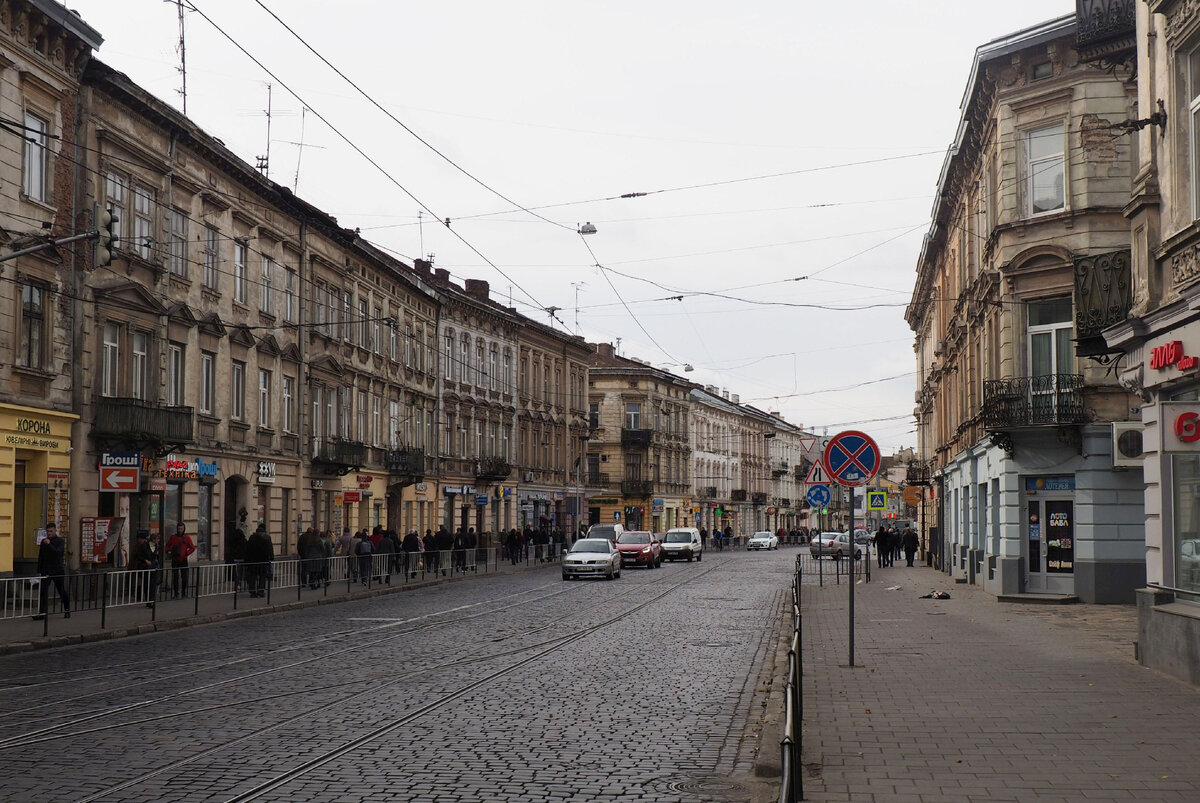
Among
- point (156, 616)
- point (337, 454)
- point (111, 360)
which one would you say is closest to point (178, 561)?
point (111, 360)

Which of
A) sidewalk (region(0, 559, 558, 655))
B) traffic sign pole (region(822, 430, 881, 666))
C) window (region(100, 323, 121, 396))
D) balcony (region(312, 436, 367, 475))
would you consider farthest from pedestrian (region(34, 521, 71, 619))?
balcony (region(312, 436, 367, 475))

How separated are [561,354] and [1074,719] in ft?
222

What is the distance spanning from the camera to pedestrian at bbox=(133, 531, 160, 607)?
24812 millimetres

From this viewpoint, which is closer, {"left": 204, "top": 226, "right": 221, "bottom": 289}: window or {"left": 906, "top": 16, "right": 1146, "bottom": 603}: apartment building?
{"left": 906, "top": 16, "right": 1146, "bottom": 603}: apartment building

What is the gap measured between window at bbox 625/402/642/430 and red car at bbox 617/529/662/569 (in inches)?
1605

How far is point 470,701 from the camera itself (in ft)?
44.0

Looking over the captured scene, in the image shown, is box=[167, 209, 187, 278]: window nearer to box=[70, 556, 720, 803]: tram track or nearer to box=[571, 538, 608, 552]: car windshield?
box=[70, 556, 720, 803]: tram track

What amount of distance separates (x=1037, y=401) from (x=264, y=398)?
22766mm

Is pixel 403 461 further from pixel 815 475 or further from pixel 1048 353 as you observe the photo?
pixel 1048 353

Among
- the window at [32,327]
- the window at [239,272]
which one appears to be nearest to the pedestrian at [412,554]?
the window at [239,272]

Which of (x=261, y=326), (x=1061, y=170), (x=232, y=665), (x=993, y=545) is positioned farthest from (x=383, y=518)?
(x=232, y=665)

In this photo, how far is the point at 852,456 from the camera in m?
17.2

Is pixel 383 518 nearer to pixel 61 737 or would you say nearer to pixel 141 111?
pixel 141 111

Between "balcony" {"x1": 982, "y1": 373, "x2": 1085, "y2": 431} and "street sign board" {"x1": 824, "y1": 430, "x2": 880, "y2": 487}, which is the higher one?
"balcony" {"x1": 982, "y1": 373, "x2": 1085, "y2": 431}
